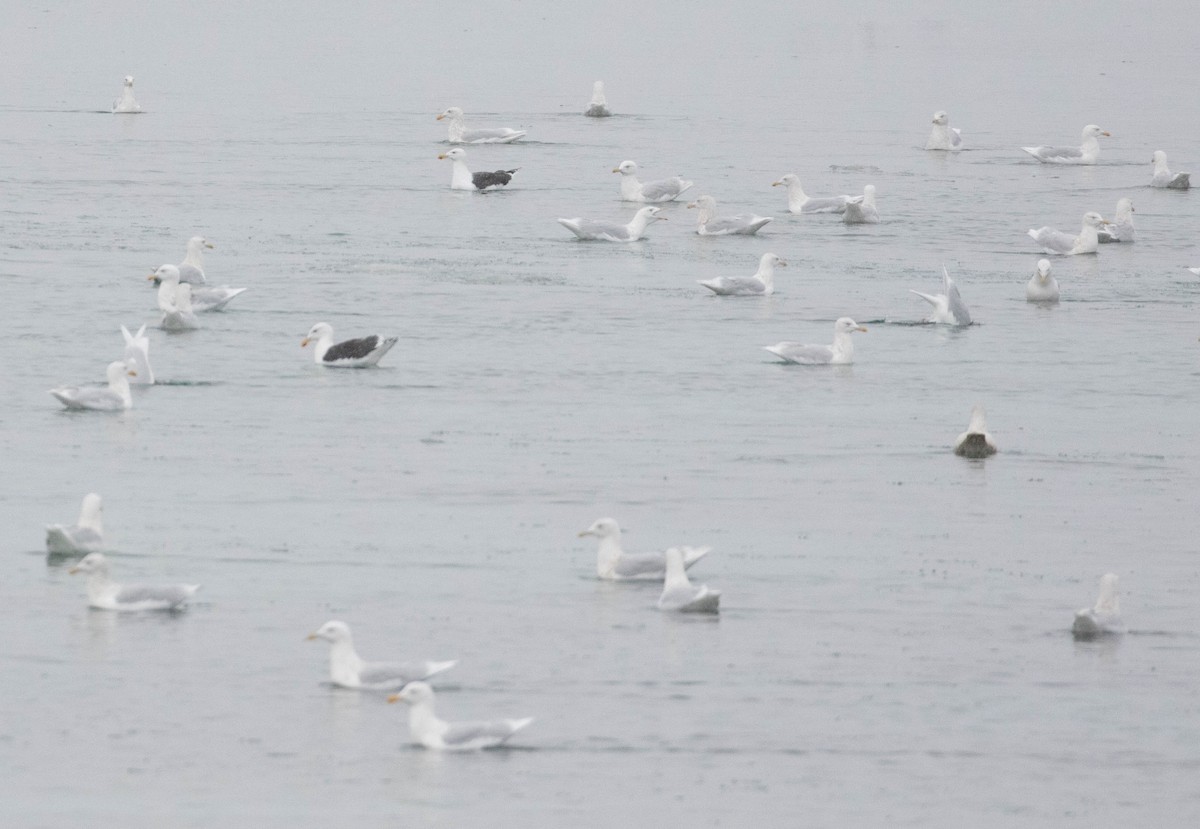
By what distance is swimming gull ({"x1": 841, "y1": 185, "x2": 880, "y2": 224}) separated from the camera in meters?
40.3

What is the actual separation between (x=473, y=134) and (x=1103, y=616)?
3602 cm

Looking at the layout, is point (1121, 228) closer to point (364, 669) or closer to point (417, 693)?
point (364, 669)

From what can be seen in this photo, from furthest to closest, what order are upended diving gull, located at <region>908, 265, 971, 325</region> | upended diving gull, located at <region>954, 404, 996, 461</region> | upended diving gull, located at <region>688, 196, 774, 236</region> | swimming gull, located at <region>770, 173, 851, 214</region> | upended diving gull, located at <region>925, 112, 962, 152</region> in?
upended diving gull, located at <region>925, 112, 962, 152</region>, swimming gull, located at <region>770, 173, 851, 214</region>, upended diving gull, located at <region>688, 196, 774, 236</region>, upended diving gull, located at <region>908, 265, 971, 325</region>, upended diving gull, located at <region>954, 404, 996, 461</region>

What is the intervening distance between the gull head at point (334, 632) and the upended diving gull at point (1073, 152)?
121ft

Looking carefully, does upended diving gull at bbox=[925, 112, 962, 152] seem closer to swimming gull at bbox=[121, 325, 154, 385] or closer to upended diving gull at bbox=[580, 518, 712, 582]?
swimming gull at bbox=[121, 325, 154, 385]

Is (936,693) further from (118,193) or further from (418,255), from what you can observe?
(118,193)

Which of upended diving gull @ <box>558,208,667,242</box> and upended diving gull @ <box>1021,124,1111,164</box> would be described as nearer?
upended diving gull @ <box>558,208,667,242</box>

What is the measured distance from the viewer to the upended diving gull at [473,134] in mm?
51719

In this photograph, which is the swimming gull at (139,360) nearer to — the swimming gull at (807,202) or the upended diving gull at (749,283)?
the upended diving gull at (749,283)

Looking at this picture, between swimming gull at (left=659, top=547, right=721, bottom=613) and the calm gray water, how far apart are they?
16 cm

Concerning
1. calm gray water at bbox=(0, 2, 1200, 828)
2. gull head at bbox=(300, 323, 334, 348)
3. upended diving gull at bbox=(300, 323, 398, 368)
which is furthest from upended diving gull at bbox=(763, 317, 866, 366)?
gull head at bbox=(300, 323, 334, 348)

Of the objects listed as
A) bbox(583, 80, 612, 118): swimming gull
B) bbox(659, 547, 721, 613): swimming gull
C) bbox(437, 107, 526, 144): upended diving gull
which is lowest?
bbox(659, 547, 721, 613): swimming gull

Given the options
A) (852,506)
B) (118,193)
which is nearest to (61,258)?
(118,193)

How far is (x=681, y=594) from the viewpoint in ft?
57.7
